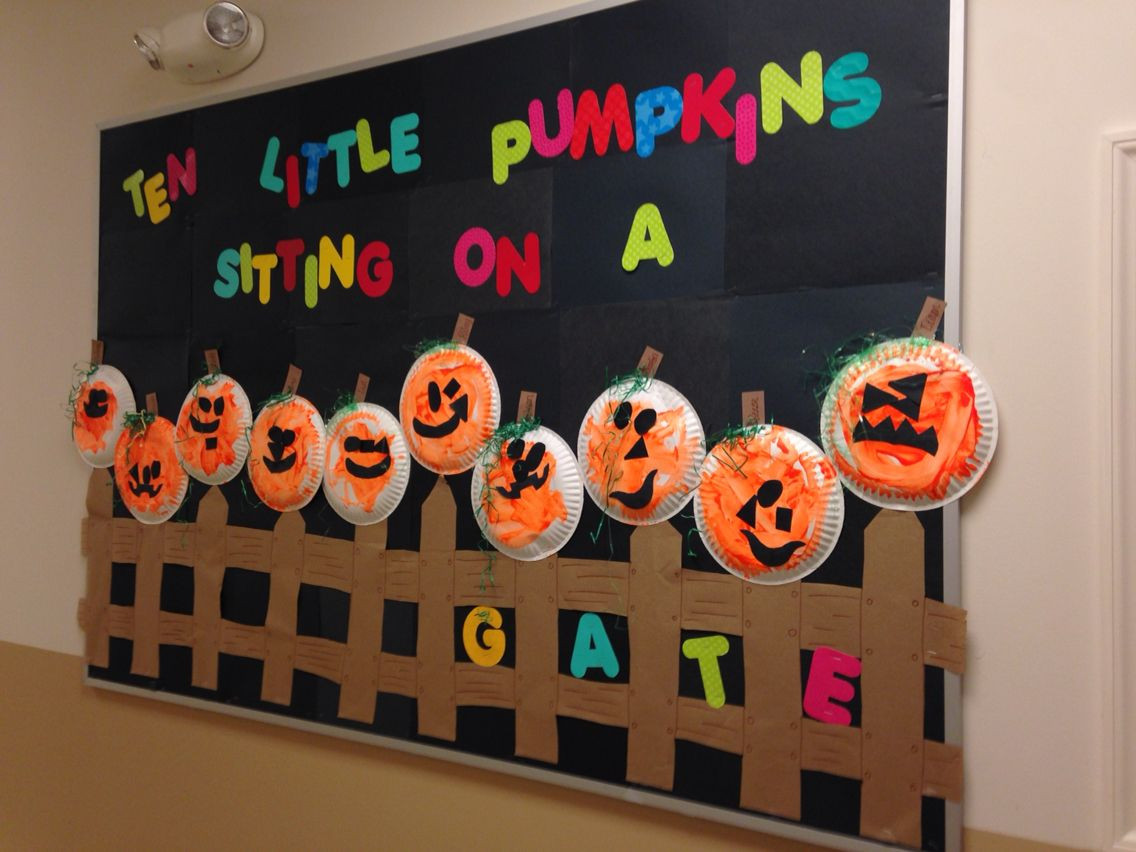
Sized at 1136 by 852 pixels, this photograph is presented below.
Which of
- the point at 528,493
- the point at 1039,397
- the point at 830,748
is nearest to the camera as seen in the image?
the point at 1039,397

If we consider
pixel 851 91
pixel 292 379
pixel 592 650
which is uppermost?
pixel 851 91

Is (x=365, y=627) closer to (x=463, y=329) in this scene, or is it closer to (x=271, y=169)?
(x=463, y=329)

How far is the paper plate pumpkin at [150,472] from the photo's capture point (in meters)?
2.01

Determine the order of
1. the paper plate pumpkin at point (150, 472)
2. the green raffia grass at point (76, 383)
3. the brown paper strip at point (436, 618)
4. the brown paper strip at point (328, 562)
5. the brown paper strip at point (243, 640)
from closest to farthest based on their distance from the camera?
1. the brown paper strip at point (436, 618)
2. the brown paper strip at point (328, 562)
3. the brown paper strip at point (243, 640)
4. the paper plate pumpkin at point (150, 472)
5. the green raffia grass at point (76, 383)

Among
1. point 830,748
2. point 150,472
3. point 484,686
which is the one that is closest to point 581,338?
point 484,686

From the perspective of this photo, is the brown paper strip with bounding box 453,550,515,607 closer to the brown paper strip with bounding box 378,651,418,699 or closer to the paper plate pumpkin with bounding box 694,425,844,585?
the brown paper strip with bounding box 378,651,418,699

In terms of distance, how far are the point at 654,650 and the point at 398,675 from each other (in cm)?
52

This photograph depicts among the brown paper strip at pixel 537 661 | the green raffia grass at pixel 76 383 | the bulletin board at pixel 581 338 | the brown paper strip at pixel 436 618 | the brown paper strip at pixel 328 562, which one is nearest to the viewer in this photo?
the bulletin board at pixel 581 338

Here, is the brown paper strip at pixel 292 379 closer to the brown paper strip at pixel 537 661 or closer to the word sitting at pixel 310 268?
the word sitting at pixel 310 268

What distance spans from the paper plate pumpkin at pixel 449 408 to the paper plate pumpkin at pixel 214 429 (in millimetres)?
412

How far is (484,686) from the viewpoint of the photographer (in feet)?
5.34

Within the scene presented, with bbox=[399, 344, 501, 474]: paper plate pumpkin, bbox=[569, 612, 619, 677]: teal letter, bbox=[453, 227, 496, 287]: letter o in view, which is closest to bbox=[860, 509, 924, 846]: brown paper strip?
bbox=[569, 612, 619, 677]: teal letter

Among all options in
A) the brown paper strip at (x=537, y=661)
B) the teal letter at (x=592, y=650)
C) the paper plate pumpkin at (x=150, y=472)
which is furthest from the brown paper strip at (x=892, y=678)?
the paper plate pumpkin at (x=150, y=472)

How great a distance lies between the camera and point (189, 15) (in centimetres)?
195
